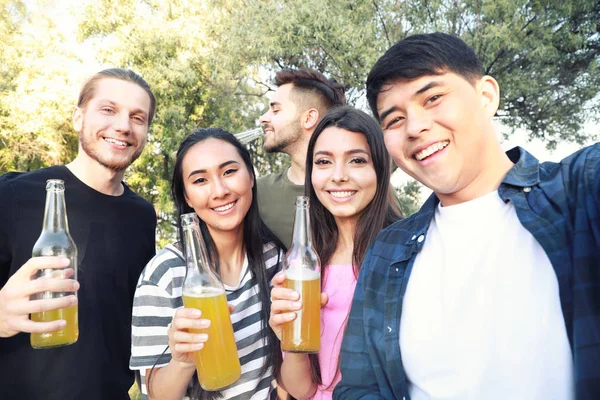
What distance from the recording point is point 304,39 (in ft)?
36.2

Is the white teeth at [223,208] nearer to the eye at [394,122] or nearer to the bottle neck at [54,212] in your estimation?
the bottle neck at [54,212]

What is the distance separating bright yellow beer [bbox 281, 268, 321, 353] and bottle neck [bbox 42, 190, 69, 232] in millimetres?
1135

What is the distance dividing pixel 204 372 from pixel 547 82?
43.6 feet

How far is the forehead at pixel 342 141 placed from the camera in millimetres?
2773

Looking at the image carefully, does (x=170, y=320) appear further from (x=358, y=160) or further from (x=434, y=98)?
(x=434, y=98)

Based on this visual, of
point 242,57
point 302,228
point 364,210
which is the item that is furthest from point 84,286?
point 242,57

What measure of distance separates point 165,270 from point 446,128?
5.42ft

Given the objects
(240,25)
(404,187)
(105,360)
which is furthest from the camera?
(404,187)

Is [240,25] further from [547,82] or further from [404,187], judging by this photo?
[547,82]

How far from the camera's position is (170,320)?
8.05ft

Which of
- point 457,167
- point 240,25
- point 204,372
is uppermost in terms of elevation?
point 240,25

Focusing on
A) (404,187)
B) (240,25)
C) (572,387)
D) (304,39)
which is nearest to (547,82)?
(404,187)

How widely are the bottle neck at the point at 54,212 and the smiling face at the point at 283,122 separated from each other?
10.1 feet

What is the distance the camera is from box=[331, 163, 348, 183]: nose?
8.77 ft
